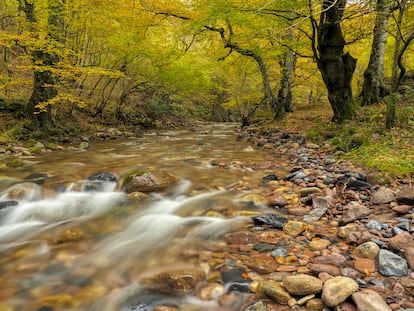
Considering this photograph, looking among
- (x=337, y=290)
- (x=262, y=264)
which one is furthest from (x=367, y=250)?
(x=262, y=264)

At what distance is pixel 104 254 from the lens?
11.6ft

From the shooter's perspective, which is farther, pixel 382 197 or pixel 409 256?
pixel 382 197

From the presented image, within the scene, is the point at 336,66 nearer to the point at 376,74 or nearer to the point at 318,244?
the point at 376,74

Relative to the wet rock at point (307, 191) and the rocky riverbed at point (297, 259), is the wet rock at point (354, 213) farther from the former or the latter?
the wet rock at point (307, 191)

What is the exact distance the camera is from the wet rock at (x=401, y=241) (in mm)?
2755

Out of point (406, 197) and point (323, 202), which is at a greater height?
point (406, 197)

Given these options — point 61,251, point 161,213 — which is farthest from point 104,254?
point 161,213

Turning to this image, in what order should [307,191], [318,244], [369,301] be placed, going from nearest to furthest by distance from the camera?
1. [369,301]
2. [318,244]
3. [307,191]

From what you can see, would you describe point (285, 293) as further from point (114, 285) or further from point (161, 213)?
point (161, 213)

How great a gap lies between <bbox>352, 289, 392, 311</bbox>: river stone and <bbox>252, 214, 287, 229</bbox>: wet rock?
1.55m

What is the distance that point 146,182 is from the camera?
555 cm

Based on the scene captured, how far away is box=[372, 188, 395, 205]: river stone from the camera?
12.6 feet

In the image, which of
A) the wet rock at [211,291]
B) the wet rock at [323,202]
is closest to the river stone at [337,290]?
the wet rock at [211,291]

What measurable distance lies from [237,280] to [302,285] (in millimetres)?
625
